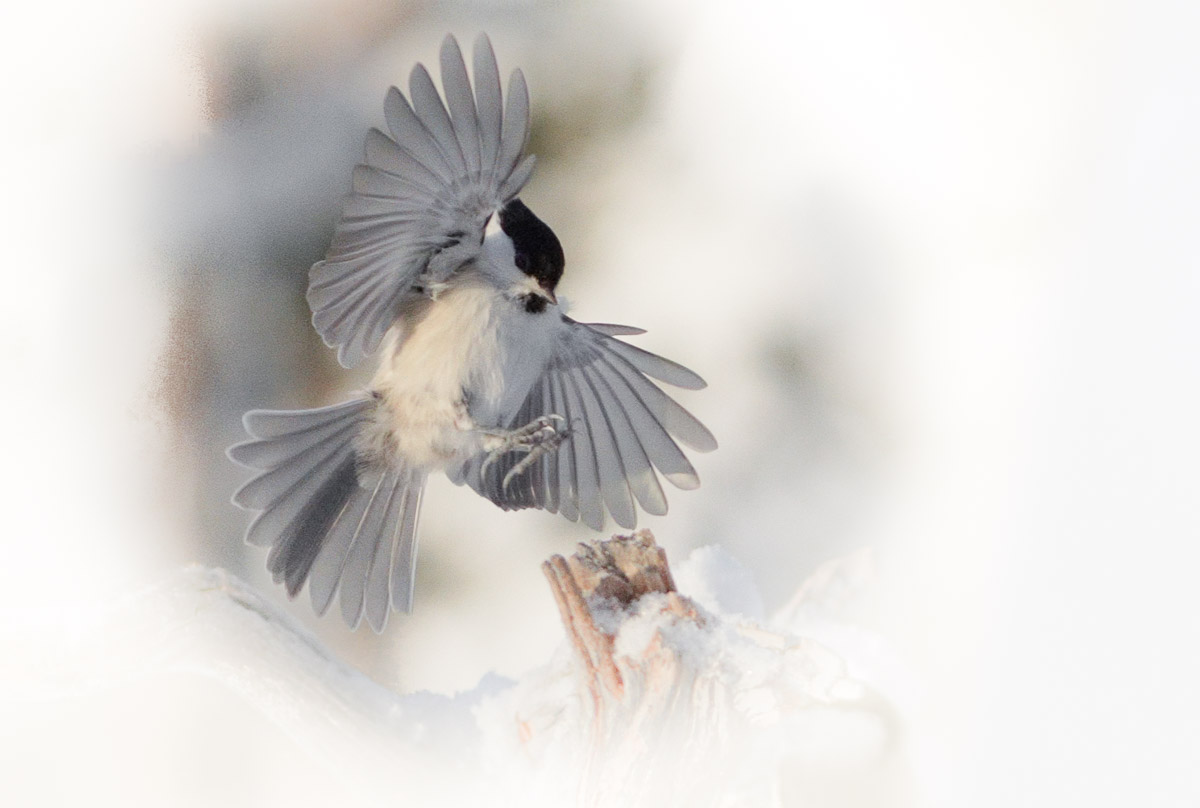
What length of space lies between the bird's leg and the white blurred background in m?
0.06

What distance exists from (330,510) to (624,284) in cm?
43

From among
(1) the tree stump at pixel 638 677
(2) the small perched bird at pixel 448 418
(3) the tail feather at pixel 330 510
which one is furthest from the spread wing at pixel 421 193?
(1) the tree stump at pixel 638 677

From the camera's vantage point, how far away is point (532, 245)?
0.86m

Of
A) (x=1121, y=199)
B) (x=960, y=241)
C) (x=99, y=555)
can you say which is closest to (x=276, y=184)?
(x=99, y=555)

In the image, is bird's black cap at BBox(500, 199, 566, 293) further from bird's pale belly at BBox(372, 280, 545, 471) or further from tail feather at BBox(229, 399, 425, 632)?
tail feather at BBox(229, 399, 425, 632)

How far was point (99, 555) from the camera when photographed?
961mm

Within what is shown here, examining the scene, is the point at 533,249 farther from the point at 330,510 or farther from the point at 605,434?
the point at 330,510

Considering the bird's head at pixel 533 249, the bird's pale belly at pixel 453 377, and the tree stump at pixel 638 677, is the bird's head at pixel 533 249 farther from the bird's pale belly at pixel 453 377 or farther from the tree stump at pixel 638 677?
the tree stump at pixel 638 677

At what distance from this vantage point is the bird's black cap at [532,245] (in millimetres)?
841

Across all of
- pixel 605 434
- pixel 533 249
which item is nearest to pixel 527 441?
pixel 605 434

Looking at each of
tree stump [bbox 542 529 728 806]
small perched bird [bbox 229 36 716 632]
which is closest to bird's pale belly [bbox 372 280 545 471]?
small perched bird [bbox 229 36 716 632]

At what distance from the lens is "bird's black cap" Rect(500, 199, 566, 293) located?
84cm

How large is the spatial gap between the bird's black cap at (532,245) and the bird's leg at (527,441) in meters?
0.16

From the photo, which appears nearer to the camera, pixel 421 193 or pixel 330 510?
pixel 421 193
